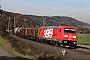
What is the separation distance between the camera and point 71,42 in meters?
29.5

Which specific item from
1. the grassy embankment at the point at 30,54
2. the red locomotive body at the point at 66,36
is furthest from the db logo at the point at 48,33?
the grassy embankment at the point at 30,54

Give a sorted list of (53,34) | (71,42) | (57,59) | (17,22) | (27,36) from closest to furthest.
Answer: (57,59) → (71,42) → (53,34) → (27,36) → (17,22)

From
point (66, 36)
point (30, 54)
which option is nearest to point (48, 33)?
point (66, 36)

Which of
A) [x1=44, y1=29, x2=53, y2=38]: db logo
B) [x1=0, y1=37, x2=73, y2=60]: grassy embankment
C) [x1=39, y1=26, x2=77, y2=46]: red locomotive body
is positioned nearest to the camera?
[x1=0, y1=37, x2=73, y2=60]: grassy embankment

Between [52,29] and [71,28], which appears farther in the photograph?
[52,29]

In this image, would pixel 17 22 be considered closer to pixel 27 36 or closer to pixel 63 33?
pixel 27 36

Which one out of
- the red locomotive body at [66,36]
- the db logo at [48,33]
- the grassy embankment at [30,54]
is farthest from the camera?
the db logo at [48,33]

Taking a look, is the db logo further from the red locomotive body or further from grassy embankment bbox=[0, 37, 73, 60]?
grassy embankment bbox=[0, 37, 73, 60]

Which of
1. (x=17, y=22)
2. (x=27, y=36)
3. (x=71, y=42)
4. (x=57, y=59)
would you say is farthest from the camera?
(x=17, y=22)

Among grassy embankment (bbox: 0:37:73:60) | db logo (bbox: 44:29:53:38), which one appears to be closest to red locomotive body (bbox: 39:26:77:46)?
db logo (bbox: 44:29:53:38)

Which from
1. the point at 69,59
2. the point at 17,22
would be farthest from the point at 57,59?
the point at 17,22

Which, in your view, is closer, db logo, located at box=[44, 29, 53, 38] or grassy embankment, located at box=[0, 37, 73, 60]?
grassy embankment, located at box=[0, 37, 73, 60]

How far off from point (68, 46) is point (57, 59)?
12.1 m

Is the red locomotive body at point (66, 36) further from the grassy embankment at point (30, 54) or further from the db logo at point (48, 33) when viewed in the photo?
the grassy embankment at point (30, 54)
